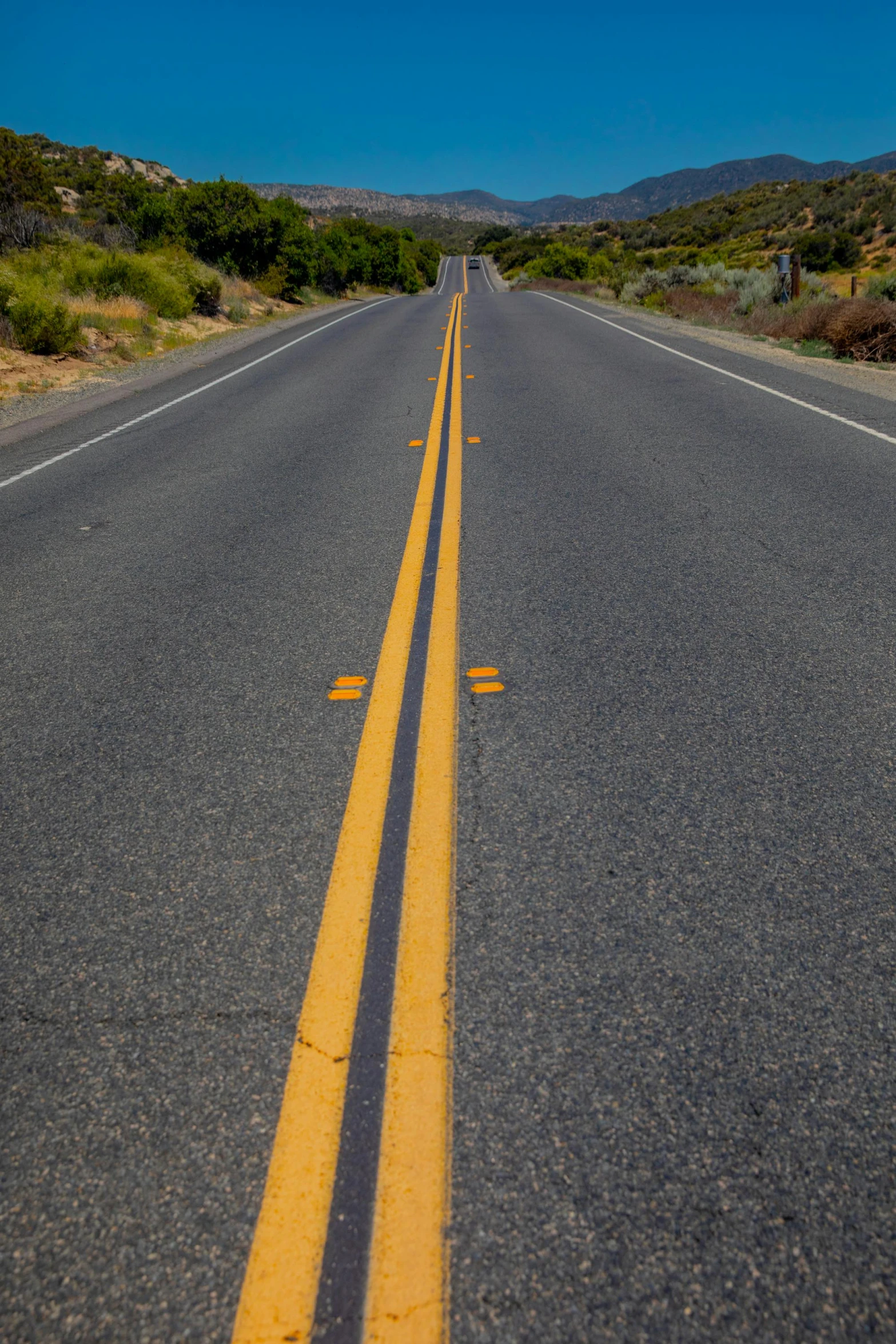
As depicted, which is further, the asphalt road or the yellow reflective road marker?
the yellow reflective road marker

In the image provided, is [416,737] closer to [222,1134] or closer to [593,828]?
[593,828]

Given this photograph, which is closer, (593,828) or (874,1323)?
(874,1323)

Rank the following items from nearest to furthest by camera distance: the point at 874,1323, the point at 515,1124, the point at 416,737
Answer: the point at 874,1323
the point at 515,1124
the point at 416,737

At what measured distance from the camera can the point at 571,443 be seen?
339 inches

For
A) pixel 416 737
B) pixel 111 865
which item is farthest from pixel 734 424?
pixel 111 865

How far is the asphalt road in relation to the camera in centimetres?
162

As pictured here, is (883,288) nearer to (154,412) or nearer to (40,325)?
(154,412)

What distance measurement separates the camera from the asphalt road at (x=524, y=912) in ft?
5.31

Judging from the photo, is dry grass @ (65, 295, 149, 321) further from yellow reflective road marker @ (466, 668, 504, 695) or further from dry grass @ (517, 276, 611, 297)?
dry grass @ (517, 276, 611, 297)

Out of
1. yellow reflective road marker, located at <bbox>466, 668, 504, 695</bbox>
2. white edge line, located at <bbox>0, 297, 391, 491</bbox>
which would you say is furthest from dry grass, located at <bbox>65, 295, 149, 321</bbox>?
yellow reflective road marker, located at <bbox>466, 668, 504, 695</bbox>

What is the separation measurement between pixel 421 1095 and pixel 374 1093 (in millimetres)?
112

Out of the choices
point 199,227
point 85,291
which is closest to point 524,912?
point 85,291

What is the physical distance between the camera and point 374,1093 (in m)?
1.94

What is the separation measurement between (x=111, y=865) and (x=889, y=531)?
5206 mm
